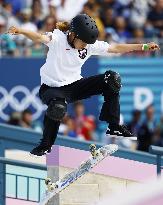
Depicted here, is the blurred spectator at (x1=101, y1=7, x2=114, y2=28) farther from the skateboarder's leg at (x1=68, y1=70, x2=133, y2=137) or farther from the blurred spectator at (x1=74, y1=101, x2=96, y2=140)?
the skateboarder's leg at (x1=68, y1=70, x2=133, y2=137)

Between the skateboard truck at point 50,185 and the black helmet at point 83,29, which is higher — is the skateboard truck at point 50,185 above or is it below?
below

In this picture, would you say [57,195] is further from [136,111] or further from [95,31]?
[136,111]

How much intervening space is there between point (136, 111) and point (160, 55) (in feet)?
6.39

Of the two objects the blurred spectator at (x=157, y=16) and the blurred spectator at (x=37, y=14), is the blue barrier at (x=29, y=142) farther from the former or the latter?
the blurred spectator at (x=157, y=16)

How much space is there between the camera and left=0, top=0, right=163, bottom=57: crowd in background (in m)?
14.4

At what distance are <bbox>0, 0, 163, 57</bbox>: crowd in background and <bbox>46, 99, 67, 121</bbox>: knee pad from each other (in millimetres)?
7532

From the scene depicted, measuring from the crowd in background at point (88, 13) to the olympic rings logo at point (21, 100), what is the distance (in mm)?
697

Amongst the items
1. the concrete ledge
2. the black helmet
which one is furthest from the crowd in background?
the black helmet

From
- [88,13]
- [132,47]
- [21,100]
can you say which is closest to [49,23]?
[88,13]

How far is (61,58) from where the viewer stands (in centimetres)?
645

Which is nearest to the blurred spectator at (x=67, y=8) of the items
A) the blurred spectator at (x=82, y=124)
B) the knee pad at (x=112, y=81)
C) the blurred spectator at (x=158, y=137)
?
the blurred spectator at (x=82, y=124)

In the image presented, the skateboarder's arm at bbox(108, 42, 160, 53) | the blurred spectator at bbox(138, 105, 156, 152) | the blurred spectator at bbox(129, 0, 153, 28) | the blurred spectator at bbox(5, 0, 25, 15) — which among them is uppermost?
the blurred spectator at bbox(129, 0, 153, 28)

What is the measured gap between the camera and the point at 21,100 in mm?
14383

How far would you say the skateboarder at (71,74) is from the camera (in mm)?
6336
